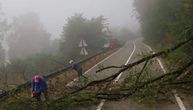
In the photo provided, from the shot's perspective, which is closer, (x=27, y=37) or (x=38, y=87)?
(x=38, y=87)

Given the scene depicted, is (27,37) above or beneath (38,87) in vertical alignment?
above

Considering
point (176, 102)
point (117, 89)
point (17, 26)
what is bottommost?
point (176, 102)

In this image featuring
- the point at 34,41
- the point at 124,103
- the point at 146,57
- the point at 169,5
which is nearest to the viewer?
the point at 146,57

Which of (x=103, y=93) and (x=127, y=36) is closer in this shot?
(x=103, y=93)

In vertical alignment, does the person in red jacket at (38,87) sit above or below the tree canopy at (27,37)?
below

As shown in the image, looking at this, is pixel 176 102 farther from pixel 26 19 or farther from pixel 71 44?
pixel 26 19

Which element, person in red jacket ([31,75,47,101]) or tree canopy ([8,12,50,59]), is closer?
person in red jacket ([31,75,47,101])

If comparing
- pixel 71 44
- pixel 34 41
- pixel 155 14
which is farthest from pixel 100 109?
pixel 34 41

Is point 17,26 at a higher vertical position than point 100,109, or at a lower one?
higher

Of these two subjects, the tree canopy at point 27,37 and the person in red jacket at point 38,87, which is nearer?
the person in red jacket at point 38,87

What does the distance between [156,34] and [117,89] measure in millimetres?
39704

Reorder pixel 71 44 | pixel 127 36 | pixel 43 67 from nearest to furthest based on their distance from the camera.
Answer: pixel 43 67
pixel 71 44
pixel 127 36

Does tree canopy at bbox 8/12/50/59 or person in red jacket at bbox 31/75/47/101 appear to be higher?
tree canopy at bbox 8/12/50/59

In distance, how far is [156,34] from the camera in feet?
169
